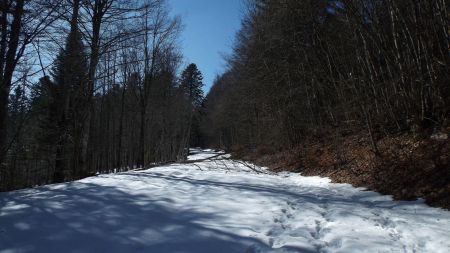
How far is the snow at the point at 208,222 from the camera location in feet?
15.6

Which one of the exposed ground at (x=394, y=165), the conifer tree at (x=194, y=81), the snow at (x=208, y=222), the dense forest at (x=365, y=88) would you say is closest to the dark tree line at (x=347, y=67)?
the dense forest at (x=365, y=88)

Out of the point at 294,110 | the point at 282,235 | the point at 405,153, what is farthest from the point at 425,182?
the point at 294,110

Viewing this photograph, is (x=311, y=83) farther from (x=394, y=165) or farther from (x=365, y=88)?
(x=394, y=165)

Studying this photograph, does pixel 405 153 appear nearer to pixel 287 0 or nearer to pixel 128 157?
pixel 287 0

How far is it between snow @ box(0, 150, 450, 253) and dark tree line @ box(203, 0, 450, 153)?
388 centimetres

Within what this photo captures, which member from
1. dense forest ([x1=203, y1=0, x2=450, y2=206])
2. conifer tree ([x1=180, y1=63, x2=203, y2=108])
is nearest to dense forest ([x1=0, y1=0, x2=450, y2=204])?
dense forest ([x1=203, y1=0, x2=450, y2=206])

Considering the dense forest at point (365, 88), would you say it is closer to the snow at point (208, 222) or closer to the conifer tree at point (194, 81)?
the snow at point (208, 222)

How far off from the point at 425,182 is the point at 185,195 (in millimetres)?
5134

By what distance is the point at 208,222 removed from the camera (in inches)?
227

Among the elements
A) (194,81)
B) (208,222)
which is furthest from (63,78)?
(194,81)

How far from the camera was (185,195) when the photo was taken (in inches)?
313

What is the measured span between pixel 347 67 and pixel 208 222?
1020cm

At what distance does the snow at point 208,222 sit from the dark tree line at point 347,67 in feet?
12.7

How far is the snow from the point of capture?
188 inches
